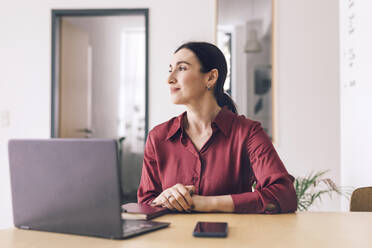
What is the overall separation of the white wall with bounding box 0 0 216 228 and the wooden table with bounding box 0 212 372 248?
217 cm

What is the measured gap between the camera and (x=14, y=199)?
0.92m

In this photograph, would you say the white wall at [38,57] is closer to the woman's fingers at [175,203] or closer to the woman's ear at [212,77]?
the woman's ear at [212,77]

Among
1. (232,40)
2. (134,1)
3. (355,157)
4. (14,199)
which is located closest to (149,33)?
(134,1)

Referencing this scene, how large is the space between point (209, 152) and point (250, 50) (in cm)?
182

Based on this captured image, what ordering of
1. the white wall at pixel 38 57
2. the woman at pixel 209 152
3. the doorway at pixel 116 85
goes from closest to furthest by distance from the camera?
the woman at pixel 209 152 → the white wall at pixel 38 57 → the doorway at pixel 116 85

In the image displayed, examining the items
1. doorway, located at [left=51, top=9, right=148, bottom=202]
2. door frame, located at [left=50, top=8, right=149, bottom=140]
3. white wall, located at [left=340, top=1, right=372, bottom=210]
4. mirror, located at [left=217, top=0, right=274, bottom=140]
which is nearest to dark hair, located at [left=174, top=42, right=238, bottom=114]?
white wall, located at [left=340, top=1, right=372, bottom=210]

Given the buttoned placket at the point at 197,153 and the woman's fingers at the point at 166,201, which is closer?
the woman's fingers at the point at 166,201

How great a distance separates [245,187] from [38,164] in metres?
0.94

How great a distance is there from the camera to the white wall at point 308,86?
120 inches

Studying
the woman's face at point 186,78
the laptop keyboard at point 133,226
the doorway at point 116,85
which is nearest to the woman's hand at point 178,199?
the laptop keyboard at point 133,226

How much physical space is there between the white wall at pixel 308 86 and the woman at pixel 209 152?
1.47 metres

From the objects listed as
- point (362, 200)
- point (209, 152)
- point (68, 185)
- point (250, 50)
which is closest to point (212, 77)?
point (209, 152)

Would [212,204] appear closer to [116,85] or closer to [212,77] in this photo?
[212,77]

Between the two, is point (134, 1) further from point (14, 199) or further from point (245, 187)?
point (14, 199)
